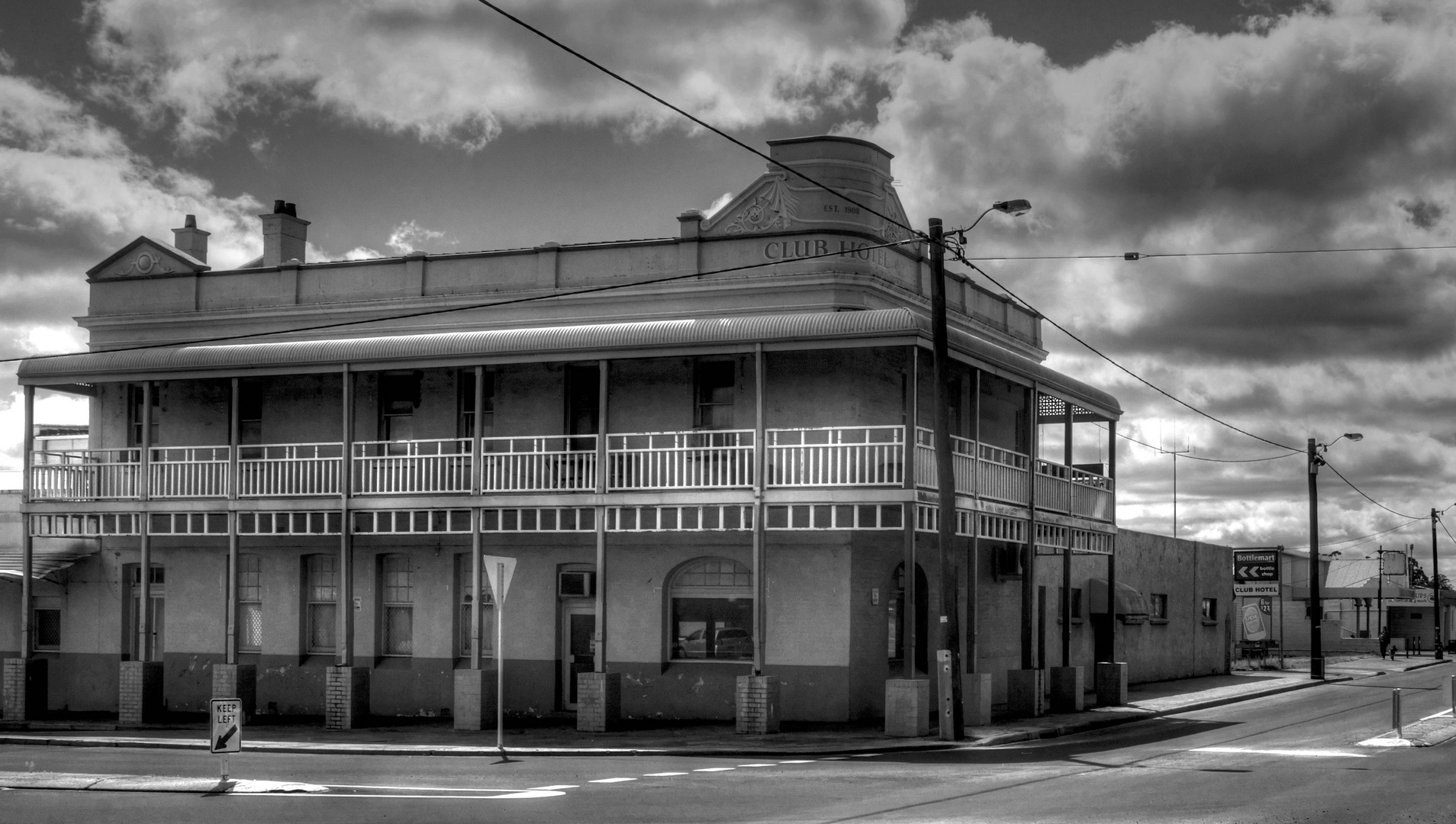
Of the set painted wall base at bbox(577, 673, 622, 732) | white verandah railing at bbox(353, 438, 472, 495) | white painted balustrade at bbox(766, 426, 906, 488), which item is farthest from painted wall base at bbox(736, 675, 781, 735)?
white verandah railing at bbox(353, 438, 472, 495)

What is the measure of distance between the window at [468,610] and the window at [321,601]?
8.11 feet

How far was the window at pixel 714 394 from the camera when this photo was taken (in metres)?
26.4

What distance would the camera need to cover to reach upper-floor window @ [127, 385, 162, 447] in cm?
3042

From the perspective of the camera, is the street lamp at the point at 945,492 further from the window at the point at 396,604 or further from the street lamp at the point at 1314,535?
the street lamp at the point at 1314,535

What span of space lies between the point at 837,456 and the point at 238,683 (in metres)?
11.2

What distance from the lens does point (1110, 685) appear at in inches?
1156

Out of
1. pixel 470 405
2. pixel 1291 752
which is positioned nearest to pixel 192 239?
pixel 470 405

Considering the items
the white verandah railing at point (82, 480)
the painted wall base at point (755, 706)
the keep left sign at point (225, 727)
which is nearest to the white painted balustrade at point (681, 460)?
the painted wall base at point (755, 706)

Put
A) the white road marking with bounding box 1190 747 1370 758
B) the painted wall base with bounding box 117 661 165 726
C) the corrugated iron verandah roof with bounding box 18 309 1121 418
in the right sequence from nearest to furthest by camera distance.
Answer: the white road marking with bounding box 1190 747 1370 758, the corrugated iron verandah roof with bounding box 18 309 1121 418, the painted wall base with bounding box 117 661 165 726

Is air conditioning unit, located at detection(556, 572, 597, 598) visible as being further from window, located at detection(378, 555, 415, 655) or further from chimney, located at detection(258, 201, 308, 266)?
chimney, located at detection(258, 201, 308, 266)

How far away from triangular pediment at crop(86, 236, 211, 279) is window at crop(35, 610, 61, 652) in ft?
22.5

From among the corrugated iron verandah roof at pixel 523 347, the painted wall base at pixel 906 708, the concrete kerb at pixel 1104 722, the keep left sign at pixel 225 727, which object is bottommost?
the concrete kerb at pixel 1104 722

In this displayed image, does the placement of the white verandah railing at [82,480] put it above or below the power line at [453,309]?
below

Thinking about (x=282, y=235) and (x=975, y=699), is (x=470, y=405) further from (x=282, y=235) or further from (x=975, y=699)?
(x=975, y=699)
